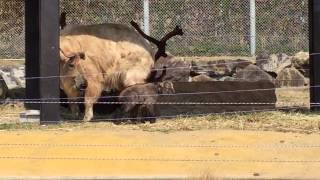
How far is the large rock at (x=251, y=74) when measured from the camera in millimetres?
16109

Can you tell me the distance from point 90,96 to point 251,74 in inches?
216

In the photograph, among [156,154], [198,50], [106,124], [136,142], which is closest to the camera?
[156,154]

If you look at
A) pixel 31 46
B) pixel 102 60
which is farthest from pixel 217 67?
pixel 102 60

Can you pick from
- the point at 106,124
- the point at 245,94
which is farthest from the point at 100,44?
the point at 245,94

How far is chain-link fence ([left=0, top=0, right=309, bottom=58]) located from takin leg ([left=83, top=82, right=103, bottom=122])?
179 inches

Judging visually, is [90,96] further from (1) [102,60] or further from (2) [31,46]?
(2) [31,46]

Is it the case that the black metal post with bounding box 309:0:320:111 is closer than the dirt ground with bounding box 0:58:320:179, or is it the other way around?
the dirt ground with bounding box 0:58:320:179

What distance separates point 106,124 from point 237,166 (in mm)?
3592

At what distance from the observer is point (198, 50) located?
1764cm

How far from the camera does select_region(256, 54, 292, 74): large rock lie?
1781 centimetres

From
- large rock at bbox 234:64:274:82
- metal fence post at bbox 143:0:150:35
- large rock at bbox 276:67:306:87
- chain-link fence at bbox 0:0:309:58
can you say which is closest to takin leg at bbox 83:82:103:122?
chain-link fence at bbox 0:0:309:58

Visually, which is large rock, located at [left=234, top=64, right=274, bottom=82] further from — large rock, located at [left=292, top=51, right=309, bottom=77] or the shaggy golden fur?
the shaggy golden fur

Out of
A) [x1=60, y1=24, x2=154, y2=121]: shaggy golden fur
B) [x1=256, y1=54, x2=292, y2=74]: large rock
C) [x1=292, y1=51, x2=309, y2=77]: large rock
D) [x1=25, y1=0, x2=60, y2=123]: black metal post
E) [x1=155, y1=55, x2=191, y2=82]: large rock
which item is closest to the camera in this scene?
[x1=25, y1=0, x2=60, y2=123]: black metal post

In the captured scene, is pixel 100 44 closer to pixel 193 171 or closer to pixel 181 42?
pixel 193 171
